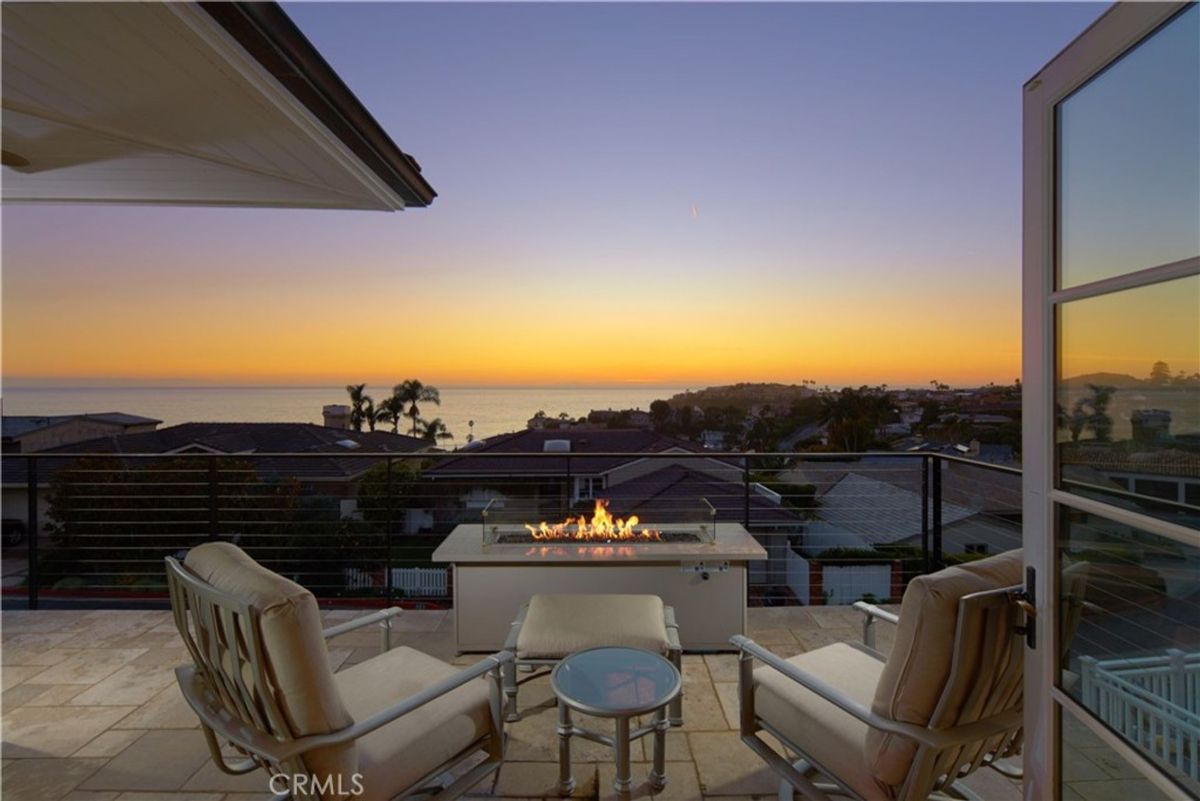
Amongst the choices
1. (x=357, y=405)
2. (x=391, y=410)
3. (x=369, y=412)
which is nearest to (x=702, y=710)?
(x=357, y=405)

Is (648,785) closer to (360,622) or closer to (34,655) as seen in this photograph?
(360,622)

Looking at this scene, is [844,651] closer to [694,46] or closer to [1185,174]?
[1185,174]

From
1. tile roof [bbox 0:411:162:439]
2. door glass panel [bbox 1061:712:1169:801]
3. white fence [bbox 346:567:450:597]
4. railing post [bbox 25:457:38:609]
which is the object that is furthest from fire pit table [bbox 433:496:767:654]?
tile roof [bbox 0:411:162:439]

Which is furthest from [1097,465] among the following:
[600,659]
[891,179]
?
[891,179]

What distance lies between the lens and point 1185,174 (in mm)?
1038

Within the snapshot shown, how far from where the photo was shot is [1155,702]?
1106 mm

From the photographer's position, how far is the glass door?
3.43ft

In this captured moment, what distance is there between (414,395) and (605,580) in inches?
610

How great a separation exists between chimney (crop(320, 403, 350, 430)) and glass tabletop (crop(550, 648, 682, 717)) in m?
12.5

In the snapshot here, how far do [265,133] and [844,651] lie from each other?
282cm

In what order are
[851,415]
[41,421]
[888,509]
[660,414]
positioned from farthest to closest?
1. [41,421]
2. [660,414]
3. [851,415]
4. [888,509]

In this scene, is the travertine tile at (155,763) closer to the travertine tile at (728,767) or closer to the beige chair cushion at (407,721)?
the beige chair cushion at (407,721)

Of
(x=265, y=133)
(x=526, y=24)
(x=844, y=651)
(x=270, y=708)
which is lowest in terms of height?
(x=844, y=651)

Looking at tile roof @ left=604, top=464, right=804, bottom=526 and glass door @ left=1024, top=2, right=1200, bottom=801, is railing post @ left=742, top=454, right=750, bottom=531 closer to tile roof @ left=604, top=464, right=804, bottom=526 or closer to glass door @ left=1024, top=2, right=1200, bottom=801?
tile roof @ left=604, top=464, right=804, bottom=526
